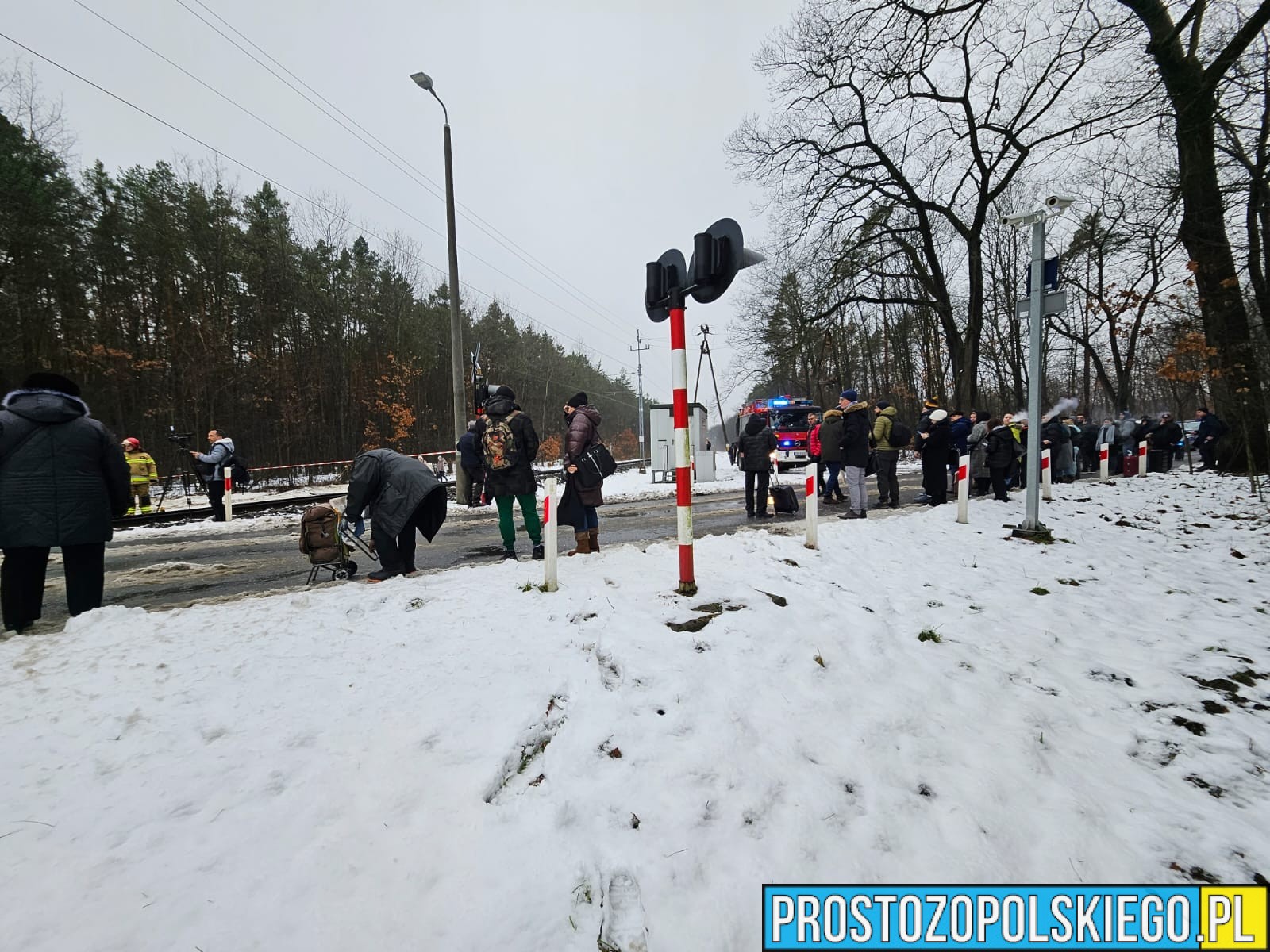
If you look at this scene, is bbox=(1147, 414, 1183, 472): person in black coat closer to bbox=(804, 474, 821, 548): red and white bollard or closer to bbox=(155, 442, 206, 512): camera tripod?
bbox=(804, 474, 821, 548): red and white bollard

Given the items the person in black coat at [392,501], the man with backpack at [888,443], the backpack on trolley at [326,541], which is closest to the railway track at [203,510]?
the backpack on trolley at [326,541]

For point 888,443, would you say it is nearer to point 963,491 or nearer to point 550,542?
point 963,491

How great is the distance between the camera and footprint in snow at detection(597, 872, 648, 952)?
5.70ft

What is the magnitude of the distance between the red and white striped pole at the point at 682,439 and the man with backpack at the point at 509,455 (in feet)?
7.37

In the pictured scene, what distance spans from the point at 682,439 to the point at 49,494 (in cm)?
456

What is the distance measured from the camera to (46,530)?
391cm

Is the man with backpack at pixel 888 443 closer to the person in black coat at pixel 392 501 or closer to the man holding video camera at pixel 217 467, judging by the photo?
the person in black coat at pixel 392 501

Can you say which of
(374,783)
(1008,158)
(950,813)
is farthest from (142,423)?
(1008,158)

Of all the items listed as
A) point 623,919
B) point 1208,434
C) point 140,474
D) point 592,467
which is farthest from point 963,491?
point 140,474

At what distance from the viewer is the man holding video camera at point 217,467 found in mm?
12242

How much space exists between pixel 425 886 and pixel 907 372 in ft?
135

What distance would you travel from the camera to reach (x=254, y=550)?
350 inches

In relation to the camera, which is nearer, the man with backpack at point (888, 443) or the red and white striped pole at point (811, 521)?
the red and white striped pole at point (811, 521)

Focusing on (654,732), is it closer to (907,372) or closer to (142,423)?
(142,423)
